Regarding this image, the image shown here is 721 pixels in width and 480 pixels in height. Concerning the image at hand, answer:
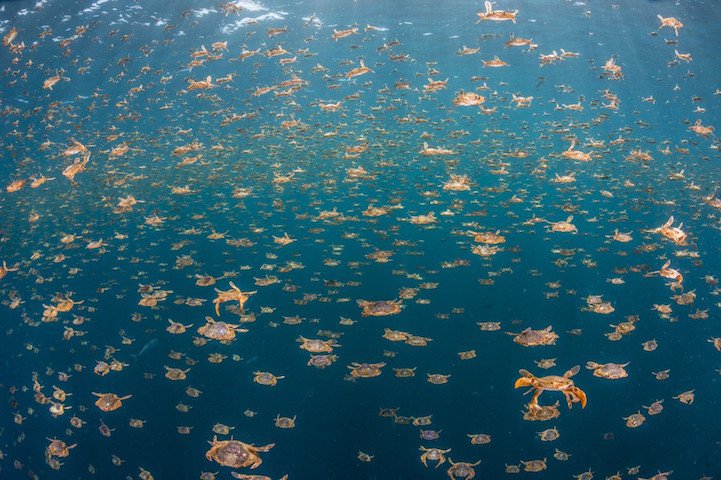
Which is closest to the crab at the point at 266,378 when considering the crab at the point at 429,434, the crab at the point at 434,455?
the crab at the point at 429,434

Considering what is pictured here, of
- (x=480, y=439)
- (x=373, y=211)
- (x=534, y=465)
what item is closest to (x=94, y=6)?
(x=373, y=211)

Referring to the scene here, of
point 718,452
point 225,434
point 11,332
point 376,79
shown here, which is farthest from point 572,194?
point 376,79

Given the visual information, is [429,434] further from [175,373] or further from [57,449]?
[57,449]

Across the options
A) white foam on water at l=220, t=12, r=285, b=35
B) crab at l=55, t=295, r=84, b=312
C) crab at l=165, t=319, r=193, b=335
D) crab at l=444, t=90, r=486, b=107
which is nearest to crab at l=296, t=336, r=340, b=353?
crab at l=165, t=319, r=193, b=335

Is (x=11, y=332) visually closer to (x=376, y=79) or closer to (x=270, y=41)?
(x=270, y=41)

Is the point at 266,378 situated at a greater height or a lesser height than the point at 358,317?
greater

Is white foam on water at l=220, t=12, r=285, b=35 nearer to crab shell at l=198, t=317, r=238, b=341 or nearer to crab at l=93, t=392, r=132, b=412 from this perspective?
crab shell at l=198, t=317, r=238, b=341

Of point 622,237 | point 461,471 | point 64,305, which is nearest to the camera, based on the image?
point 461,471
